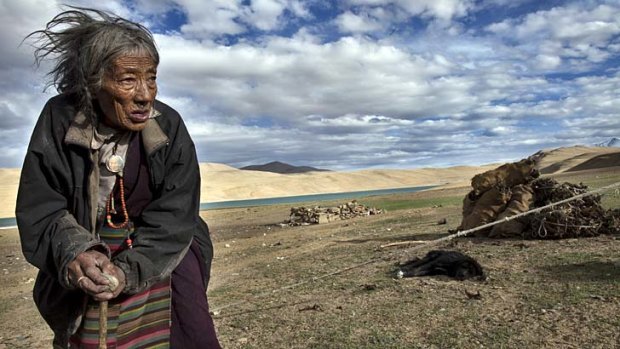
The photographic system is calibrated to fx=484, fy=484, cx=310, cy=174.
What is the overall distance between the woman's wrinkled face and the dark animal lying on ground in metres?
4.32

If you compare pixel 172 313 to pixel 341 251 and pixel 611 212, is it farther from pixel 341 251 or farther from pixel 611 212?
pixel 611 212

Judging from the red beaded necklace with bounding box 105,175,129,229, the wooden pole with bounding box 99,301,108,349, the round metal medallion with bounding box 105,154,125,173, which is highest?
the round metal medallion with bounding box 105,154,125,173

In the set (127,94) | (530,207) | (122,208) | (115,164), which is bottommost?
(530,207)

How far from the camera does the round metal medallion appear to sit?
2.05m

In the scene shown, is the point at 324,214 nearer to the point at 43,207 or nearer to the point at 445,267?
the point at 445,267

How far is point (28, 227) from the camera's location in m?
1.96

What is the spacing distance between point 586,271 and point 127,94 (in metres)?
5.16

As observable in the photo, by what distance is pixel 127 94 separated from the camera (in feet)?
6.65

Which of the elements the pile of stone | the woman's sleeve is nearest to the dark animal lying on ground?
the woman's sleeve

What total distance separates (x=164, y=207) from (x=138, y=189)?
0.52 ft

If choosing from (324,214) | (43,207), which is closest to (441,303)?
(43,207)

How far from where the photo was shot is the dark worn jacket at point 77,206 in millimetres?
1950

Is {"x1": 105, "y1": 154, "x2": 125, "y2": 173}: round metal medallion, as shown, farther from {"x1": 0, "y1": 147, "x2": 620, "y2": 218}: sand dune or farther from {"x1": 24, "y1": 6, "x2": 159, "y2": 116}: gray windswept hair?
{"x1": 0, "y1": 147, "x2": 620, "y2": 218}: sand dune

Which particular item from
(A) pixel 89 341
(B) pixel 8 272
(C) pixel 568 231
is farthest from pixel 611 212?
(B) pixel 8 272
